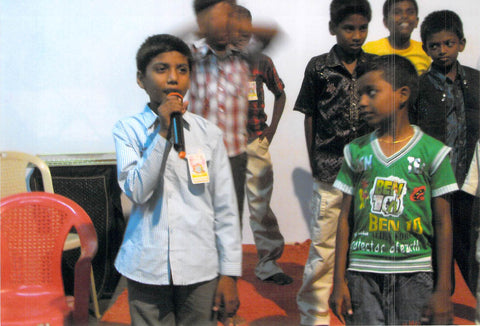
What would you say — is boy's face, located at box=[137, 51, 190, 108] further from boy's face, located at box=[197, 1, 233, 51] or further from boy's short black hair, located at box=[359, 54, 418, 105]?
boy's short black hair, located at box=[359, 54, 418, 105]

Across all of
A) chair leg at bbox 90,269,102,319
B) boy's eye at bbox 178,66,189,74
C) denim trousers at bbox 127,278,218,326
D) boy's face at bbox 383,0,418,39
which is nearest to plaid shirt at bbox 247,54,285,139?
boy's eye at bbox 178,66,189,74

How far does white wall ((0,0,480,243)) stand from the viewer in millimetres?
2436

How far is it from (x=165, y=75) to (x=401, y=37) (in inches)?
45.9

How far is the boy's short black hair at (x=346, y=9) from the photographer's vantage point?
2.39 meters

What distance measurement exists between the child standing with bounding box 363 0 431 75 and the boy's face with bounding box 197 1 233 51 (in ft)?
2.14

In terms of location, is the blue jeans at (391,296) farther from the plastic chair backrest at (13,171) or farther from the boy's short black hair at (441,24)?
the plastic chair backrest at (13,171)

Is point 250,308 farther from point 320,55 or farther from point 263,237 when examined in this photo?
point 320,55

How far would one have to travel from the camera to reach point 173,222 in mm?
1889

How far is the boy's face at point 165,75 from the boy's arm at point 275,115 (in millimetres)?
589

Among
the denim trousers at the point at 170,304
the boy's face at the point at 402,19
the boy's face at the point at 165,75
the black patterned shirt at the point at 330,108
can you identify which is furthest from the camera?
the boy's face at the point at 402,19

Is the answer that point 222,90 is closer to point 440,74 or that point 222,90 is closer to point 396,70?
point 396,70

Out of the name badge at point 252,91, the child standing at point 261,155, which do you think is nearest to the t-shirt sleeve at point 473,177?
the child standing at point 261,155

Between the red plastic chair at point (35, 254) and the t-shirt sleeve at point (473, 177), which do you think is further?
the t-shirt sleeve at point (473, 177)

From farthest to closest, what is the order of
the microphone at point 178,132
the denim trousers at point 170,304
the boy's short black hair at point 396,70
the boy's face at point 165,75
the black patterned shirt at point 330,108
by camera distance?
the black patterned shirt at point 330,108 → the boy's short black hair at point 396,70 → the boy's face at point 165,75 → the denim trousers at point 170,304 → the microphone at point 178,132
